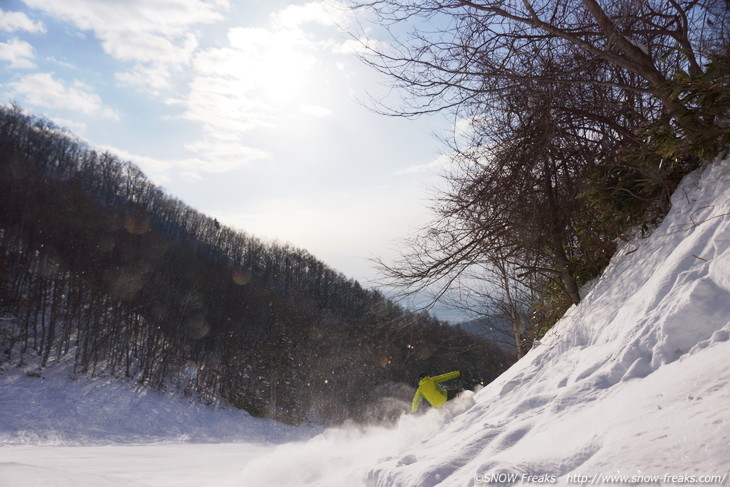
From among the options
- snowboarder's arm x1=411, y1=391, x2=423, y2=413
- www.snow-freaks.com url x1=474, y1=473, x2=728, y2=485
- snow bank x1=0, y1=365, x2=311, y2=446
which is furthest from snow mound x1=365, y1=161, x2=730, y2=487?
snow bank x1=0, y1=365, x2=311, y2=446

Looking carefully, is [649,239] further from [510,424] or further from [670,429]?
[670,429]

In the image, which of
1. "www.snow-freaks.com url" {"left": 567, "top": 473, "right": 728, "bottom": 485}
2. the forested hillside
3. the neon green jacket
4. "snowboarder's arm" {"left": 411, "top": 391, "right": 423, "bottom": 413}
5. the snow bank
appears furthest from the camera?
the forested hillside

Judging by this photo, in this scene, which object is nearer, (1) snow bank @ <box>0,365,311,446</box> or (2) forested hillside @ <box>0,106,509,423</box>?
(1) snow bank @ <box>0,365,311,446</box>

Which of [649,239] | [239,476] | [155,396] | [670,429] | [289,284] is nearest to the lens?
[670,429]

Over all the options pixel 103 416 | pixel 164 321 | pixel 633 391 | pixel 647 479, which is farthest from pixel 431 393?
pixel 164 321

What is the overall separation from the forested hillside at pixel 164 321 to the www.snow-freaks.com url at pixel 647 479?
23.8 meters

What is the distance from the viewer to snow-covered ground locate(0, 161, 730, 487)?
2.32 meters

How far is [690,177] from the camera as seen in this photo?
4.99m

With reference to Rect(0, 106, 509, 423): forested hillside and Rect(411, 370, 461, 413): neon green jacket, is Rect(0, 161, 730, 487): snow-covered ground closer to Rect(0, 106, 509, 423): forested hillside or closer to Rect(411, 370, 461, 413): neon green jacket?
Rect(411, 370, 461, 413): neon green jacket

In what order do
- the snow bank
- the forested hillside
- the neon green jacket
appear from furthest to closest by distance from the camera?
the forested hillside, the snow bank, the neon green jacket

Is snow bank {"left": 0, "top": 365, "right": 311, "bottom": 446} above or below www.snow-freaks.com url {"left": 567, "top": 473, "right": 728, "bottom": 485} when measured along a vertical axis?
below

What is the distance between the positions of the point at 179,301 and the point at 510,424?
5341 cm

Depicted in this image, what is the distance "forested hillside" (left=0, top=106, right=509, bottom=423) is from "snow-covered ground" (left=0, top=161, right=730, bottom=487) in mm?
20276

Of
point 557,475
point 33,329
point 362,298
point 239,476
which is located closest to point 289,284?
point 362,298
